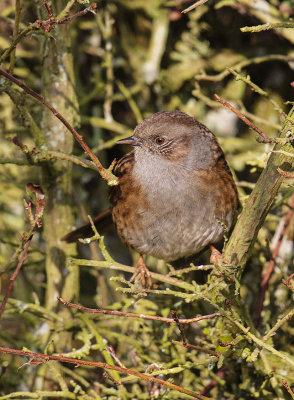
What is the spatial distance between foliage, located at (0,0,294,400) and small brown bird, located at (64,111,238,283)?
0.57ft

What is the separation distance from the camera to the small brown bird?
2818 millimetres

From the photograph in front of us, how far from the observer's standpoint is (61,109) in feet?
9.98

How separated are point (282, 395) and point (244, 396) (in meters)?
0.32

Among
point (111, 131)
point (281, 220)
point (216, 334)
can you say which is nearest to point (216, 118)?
point (111, 131)

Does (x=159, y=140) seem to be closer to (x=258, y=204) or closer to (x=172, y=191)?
(x=172, y=191)

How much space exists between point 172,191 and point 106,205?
131 centimetres

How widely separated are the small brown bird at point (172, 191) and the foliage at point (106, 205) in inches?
6.9

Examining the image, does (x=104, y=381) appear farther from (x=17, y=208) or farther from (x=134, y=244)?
(x=17, y=208)

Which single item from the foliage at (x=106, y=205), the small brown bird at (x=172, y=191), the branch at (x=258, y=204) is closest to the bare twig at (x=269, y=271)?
the foliage at (x=106, y=205)

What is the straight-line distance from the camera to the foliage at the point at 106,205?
232 cm

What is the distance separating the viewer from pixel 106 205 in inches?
161

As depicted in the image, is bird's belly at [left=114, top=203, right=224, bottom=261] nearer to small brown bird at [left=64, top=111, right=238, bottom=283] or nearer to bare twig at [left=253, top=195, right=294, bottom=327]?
small brown bird at [left=64, top=111, right=238, bottom=283]

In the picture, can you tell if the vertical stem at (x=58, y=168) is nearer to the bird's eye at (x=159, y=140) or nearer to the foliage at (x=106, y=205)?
the foliage at (x=106, y=205)

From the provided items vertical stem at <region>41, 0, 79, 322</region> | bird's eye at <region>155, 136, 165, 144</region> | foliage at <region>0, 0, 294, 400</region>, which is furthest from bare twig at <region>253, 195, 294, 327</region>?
vertical stem at <region>41, 0, 79, 322</region>
